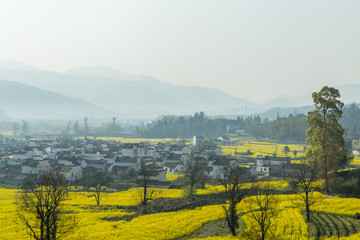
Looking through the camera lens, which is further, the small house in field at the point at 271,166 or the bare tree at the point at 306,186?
the small house in field at the point at 271,166

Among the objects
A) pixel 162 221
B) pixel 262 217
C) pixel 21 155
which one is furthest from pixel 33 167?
pixel 262 217

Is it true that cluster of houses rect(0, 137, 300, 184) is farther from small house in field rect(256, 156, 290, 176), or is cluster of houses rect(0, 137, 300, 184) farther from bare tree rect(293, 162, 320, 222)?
bare tree rect(293, 162, 320, 222)

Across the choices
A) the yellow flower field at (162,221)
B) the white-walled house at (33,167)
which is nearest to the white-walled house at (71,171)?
the white-walled house at (33,167)

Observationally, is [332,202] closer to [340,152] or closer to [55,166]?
[340,152]

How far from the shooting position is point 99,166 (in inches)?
3580

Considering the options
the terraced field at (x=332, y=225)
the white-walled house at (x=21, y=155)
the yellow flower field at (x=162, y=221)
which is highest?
the white-walled house at (x=21, y=155)

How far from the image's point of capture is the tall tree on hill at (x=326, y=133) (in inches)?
1897

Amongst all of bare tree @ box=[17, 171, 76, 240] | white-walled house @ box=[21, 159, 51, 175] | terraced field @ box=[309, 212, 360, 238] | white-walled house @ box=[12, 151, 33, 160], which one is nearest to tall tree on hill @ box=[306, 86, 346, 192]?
terraced field @ box=[309, 212, 360, 238]

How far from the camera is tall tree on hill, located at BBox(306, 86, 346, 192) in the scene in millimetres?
48188

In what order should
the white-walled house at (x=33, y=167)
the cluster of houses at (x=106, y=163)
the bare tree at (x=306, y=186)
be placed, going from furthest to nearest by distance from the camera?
the white-walled house at (x=33, y=167), the cluster of houses at (x=106, y=163), the bare tree at (x=306, y=186)

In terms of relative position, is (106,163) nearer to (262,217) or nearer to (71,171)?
(71,171)

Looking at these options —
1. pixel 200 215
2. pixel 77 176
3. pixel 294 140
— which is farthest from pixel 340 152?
pixel 294 140

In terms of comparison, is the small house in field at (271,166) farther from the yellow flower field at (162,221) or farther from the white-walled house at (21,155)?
the white-walled house at (21,155)

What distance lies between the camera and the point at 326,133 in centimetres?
4881
